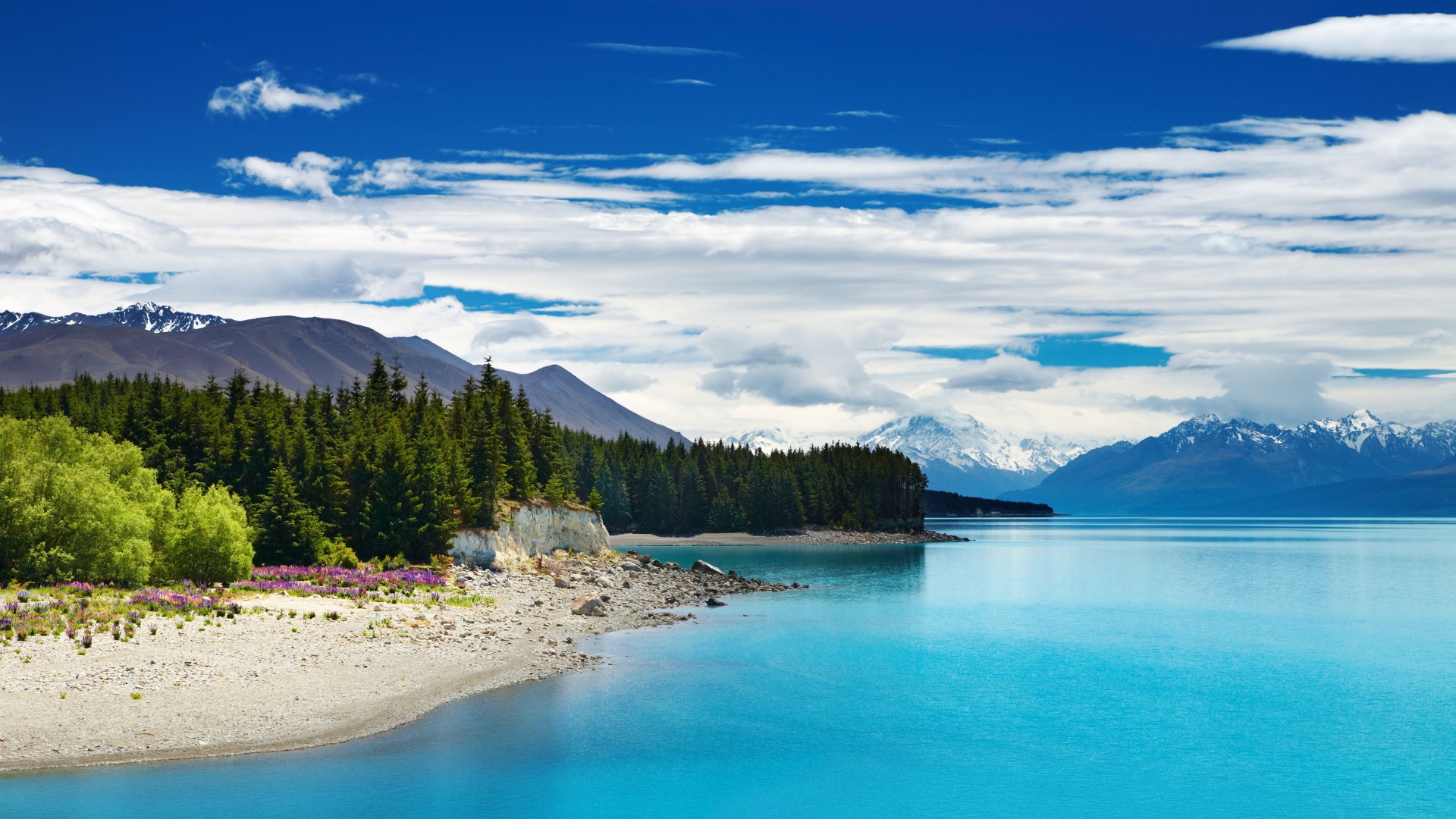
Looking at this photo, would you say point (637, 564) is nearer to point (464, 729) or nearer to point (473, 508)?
point (473, 508)

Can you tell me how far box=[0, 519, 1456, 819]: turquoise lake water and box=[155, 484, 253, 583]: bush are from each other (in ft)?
71.7

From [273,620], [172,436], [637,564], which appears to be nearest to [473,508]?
[637,564]

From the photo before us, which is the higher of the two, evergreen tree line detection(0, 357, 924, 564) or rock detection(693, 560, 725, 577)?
evergreen tree line detection(0, 357, 924, 564)

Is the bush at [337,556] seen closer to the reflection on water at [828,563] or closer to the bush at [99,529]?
A: the bush at [99,529]

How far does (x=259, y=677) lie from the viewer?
127 ft

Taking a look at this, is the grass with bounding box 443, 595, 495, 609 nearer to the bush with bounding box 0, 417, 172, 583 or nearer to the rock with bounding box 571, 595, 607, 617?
the rock with bounding box 571, 595, 607, 617

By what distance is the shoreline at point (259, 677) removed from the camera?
3105 centimetres

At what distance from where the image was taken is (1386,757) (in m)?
36.8

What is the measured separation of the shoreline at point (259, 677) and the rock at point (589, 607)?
669 cm

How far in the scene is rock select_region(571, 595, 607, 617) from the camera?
6994 centimetres

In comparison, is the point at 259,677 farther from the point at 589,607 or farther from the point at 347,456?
the point at 347,456

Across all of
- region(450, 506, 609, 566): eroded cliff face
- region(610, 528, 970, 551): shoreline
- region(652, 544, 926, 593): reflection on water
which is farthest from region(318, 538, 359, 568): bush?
region(610, 528, 970, 551): shoreline

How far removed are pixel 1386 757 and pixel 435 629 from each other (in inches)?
1670

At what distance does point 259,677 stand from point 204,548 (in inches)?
897
